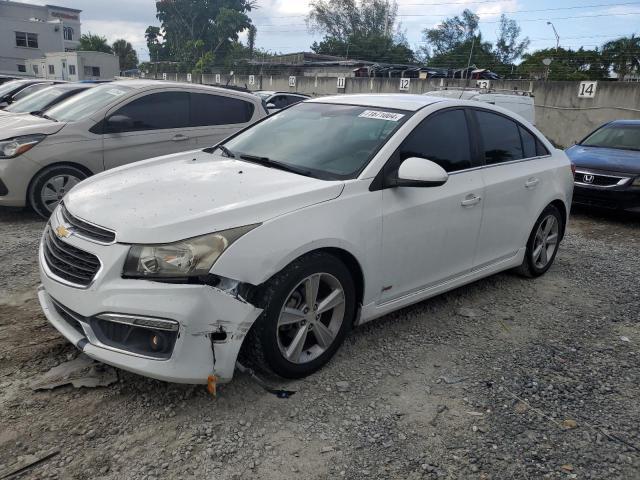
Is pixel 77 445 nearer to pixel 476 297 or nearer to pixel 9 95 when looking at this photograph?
pixel 476 297

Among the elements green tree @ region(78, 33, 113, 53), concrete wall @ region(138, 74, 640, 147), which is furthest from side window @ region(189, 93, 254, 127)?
green tree @ region(78, 33, 113, 53)

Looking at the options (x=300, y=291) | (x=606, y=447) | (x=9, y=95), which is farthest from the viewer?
(x=9, y=95)

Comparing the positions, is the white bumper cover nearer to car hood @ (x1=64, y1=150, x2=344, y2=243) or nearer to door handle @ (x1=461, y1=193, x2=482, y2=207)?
car hood @ (x1=64, y1=150, x2=344, y2=243)

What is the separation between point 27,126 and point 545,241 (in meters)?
5.94

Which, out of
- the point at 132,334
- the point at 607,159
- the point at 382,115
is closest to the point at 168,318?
the point at 132,334

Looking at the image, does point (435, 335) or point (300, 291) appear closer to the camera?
point (300, 291)

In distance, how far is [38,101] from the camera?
8.54 metres

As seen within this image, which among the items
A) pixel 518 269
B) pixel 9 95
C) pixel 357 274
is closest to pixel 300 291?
pixel 357 274

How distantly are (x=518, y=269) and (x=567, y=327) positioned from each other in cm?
101

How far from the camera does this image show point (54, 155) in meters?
6.24

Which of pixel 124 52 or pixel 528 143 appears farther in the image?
pixel 124 52

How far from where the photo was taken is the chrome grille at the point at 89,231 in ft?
9.01

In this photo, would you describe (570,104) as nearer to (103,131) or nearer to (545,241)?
Answer: (545,241)

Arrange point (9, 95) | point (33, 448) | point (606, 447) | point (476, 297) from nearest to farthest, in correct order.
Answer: point (33, 448)
point (606, 447)
point (476, 297)
point (9, 95)
